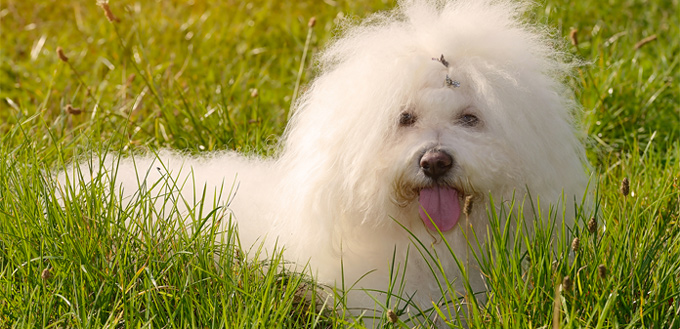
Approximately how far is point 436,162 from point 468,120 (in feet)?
0.82

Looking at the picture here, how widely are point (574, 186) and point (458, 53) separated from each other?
0.59 metres

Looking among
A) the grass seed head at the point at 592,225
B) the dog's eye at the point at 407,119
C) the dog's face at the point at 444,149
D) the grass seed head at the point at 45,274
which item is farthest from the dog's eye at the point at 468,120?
the grass seed head at the point at 45,274

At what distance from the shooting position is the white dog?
2.46 meters

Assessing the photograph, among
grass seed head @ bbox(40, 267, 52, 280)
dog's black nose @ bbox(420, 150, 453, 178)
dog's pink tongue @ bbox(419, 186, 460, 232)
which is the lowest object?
dog's pink tongue @ bbox(419, 186, 460, 232)

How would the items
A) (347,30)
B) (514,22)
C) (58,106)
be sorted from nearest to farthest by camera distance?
(514,22) < (347,30) < (58,106)

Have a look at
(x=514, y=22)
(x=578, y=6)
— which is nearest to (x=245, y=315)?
(x=514, y=22)

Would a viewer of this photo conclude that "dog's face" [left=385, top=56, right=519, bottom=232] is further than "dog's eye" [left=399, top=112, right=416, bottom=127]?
No

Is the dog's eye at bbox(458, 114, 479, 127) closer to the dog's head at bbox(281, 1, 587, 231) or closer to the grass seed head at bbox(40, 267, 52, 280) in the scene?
the dog's head at bbox(281, 1, 587, 231)

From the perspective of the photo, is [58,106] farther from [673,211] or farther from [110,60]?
[673,211]

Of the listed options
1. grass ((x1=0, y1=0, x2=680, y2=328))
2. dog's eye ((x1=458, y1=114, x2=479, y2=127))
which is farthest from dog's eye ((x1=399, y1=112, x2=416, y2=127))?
grass ((x1=0, y1=0, x2=680, y2=328))

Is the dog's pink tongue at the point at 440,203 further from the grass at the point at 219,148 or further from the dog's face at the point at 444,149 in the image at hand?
the grass at the point at 219,148

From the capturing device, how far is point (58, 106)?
4551 millimetres

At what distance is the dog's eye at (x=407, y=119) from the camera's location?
101 inches

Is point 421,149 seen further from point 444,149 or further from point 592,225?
point 592,225
